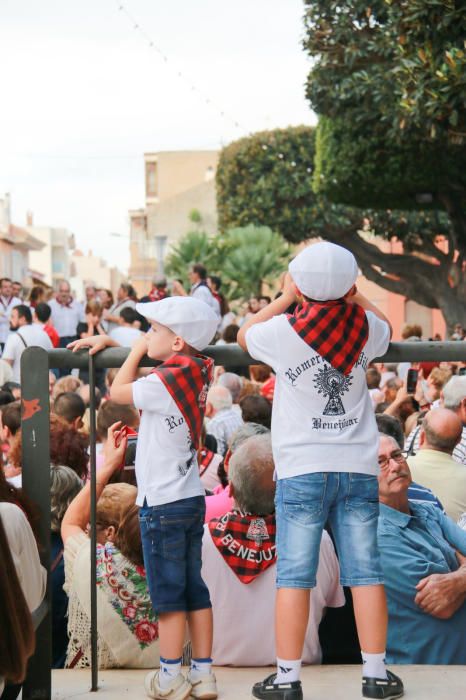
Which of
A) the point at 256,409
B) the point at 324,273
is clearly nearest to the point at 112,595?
the point at 324,273

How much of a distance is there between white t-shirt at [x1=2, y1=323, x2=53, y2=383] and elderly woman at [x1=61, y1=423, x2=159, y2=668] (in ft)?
25.8

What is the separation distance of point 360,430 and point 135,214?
3891 inches

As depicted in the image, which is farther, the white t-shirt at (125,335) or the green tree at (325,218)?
the green tree at (325,218)

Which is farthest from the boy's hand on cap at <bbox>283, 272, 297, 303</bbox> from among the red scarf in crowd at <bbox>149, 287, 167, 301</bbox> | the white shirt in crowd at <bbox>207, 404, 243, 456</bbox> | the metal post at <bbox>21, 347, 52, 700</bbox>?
the red scarf in crowd at <bbox>149, 287, 167, 301</bbox>

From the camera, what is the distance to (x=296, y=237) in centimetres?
4169

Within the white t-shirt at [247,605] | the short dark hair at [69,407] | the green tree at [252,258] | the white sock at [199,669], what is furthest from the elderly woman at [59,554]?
the green tree at [252,258]

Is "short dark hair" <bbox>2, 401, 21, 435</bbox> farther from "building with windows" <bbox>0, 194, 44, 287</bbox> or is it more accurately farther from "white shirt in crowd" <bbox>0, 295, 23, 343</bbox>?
"building with windows" <bbox>0, 194, 44, 287</bbox>

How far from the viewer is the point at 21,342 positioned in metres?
12.2

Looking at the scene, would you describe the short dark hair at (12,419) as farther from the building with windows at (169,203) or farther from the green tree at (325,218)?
the building with windows at (169,203)

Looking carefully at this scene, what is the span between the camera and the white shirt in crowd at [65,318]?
16969 mm

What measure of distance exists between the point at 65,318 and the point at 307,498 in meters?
14.1

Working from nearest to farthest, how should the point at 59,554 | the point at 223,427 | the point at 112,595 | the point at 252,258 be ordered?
the point at 112,595 → the point at 59,554 → the point at 223,427 → the point at 252,258

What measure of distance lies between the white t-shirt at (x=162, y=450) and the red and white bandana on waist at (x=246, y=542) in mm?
533

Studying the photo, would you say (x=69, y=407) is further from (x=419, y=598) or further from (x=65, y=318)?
(x=65, y=318)
